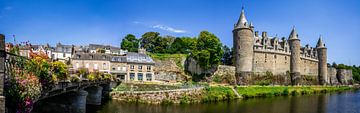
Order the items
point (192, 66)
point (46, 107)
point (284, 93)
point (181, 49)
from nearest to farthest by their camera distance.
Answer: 1. point (46, 107)
2. point (284, 93)
3. point (192, 66)
4. point (181, 49)

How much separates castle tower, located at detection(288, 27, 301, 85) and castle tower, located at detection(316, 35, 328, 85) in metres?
12.2

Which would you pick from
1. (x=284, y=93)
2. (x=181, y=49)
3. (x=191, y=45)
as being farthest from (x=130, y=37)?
(x=284, y=93)

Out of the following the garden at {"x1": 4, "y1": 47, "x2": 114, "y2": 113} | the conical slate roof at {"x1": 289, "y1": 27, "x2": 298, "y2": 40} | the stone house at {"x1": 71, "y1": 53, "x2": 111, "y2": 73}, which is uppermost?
the conical slate roof at {"x1": 289, "y1": 27, "x2": 298, "y2": 40}

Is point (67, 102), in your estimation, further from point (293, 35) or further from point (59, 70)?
point (293, 35)

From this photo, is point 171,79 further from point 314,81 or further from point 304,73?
point 314,81

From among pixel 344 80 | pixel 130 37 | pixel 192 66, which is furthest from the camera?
pixel 344 80

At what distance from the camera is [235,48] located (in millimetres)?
48406

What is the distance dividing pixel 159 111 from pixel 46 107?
30.2ft

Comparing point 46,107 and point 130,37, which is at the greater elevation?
point 130,37

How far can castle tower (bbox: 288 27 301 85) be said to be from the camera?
5534cm

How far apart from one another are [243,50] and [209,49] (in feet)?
21.4

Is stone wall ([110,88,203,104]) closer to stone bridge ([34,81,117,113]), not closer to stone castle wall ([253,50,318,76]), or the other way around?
stone bridge ([34,81,117,113])

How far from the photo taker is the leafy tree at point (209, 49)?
43.9 m

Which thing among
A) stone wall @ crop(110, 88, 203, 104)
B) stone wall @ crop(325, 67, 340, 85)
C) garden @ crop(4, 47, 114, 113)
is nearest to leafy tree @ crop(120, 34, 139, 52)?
stone wall @ crop(110, 88, 203, 104)
